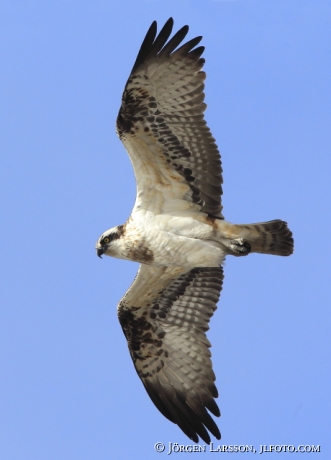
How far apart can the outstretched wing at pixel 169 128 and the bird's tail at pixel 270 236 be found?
1.40 feet

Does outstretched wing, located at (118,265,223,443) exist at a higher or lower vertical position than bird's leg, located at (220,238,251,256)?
lower

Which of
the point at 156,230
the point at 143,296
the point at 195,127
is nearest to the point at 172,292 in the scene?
the point at 143,296

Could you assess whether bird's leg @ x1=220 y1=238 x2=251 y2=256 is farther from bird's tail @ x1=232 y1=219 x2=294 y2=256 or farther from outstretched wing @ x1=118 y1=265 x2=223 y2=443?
outstretched wing @ x1=118 y1=265 x2=223 y2=443

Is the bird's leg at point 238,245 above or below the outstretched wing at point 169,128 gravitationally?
below

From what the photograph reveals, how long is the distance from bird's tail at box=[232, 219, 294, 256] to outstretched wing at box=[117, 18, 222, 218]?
Result: 43cm

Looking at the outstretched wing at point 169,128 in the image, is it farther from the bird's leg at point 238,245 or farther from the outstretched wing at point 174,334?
the outstretched wing at point 174,334

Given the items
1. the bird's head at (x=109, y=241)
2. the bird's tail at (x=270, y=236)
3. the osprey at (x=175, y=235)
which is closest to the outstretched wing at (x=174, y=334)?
the osprey at (x=175, y=235)

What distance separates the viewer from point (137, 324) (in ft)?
40.2

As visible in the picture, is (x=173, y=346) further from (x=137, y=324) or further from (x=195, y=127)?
(x=195, y=127)

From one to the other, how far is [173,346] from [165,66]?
3661 mm

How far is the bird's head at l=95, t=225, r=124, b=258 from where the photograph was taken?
456 inches

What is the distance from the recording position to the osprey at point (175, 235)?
11055 millimetres

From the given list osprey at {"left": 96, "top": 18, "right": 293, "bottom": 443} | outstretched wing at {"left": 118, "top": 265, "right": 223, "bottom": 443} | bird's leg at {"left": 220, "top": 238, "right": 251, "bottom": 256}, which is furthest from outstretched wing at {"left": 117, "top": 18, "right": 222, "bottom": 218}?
outstretched wing at {"left": 118, "top": 265, "right": 223, "bottom": 443}

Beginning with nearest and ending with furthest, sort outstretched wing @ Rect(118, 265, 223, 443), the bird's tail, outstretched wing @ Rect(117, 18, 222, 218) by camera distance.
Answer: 1. outstretched wing @ Rect(117, 18, 222, 218)
2. the bird's tail
3. outstretched wing @ Rect(118, 265, 223, 443)
